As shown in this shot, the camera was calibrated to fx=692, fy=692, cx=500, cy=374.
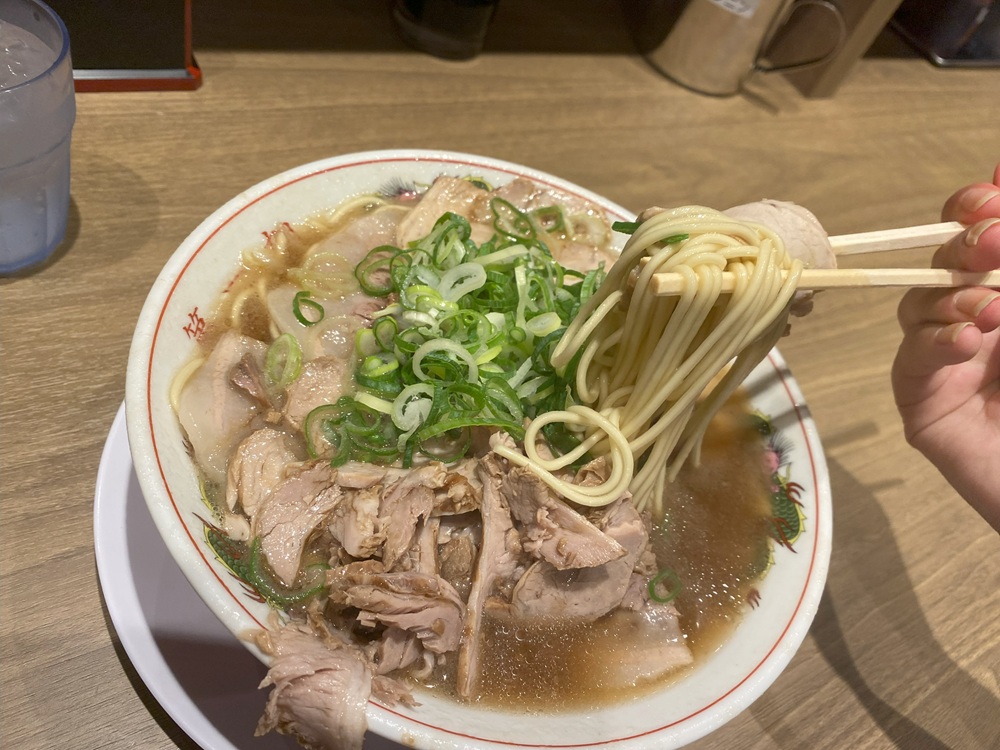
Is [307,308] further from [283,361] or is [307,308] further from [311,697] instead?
[311,697]

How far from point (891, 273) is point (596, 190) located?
61.5 inches

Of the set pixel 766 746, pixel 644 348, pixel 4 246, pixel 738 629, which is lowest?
pixel 766 746

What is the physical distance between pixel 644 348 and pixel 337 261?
85 cm

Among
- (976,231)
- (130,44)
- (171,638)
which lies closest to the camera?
(171,638)

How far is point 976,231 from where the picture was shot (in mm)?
1577

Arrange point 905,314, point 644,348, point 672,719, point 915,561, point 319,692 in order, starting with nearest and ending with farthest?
1. point 319,692
2. point 672,719
3. point 644,348
4. point 905,314
5. point 915,561

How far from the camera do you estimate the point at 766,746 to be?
5.57ft

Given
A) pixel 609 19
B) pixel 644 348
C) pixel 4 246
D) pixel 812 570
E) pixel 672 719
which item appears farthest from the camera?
pixel 609 19

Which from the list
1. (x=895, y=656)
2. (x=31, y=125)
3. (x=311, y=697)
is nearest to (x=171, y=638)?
(x=311, y=697)

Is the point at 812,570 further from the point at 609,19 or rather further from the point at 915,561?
the point at 609,19

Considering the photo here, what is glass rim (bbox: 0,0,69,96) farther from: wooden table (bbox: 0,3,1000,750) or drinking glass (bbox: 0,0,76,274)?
wooden table (bbox: 0,3,1000,750)

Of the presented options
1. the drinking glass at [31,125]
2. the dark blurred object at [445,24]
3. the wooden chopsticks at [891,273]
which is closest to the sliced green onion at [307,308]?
the drinking glass at [31,125]

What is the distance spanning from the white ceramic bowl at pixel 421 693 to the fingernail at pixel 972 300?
47 centimetres

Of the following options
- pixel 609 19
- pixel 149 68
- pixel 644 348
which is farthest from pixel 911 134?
pixel 149 68
